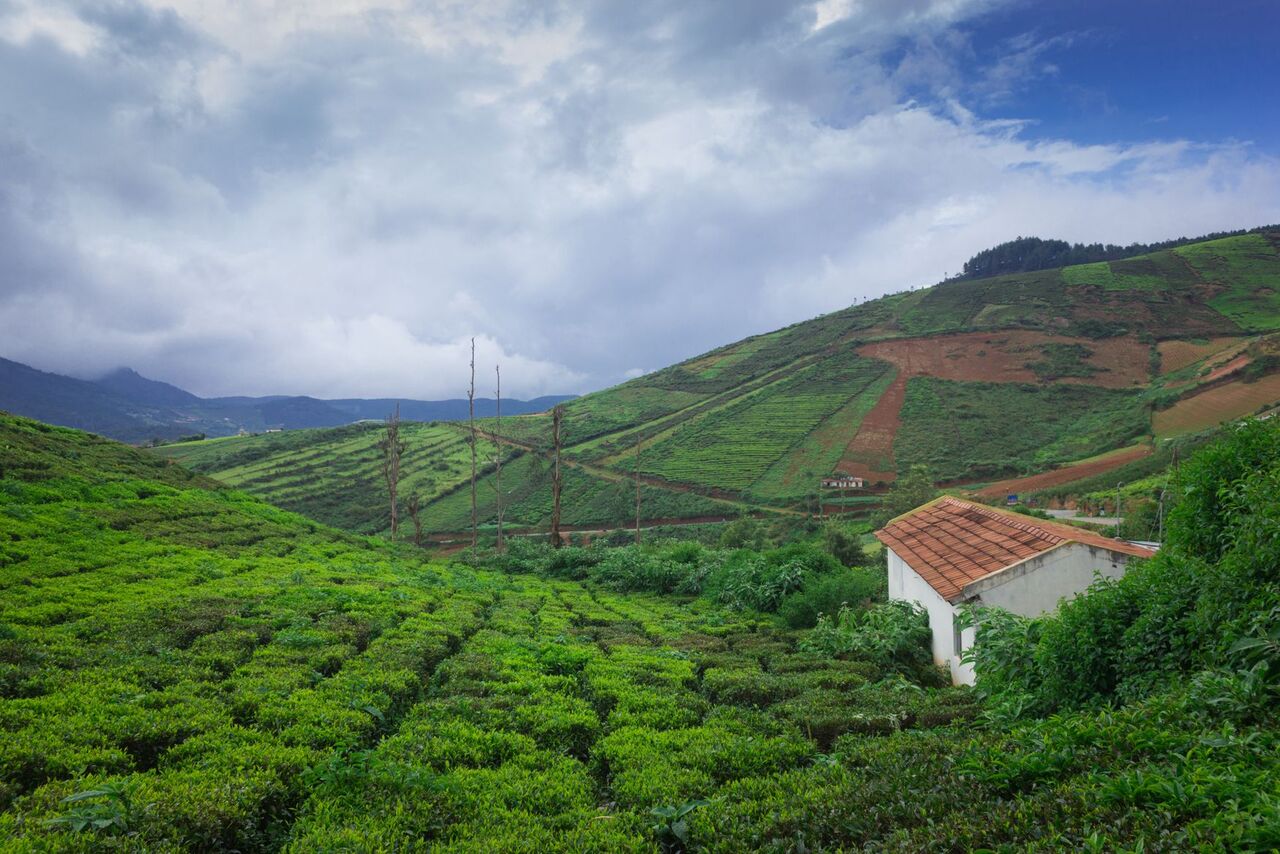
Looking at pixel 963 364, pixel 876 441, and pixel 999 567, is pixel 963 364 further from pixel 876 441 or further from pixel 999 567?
pixel 999 567

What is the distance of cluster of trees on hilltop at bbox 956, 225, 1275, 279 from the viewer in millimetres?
157375

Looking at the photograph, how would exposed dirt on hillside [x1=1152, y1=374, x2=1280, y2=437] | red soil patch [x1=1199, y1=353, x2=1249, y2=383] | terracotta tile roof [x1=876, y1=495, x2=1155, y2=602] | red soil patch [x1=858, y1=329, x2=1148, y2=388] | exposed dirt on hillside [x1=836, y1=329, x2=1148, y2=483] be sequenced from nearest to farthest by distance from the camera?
terracotta tile roof [x1=876, y1=495, x2=1155, y2=602], exposed dirt on hillside [x1=1152, y1=374, x2=1280, y2=437], red soil patch [x1=1199, y1=353, x2=1249, y2=383], exposed dirt on hillside [x1=836, y1=329, x2=1148, y2=483], red soil patch [x1=858, y1=329, x2=1148, y2=388]

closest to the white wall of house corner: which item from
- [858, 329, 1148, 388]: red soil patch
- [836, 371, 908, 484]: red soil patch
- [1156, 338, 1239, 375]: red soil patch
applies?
[836, 371, 908, 484]: red soil patch

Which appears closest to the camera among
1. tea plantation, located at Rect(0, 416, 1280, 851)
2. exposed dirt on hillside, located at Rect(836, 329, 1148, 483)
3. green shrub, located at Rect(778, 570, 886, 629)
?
tea plantation, located at Rect(0, 416, 1280, 851)

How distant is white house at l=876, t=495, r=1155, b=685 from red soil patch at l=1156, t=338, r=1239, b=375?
10036 centimetres

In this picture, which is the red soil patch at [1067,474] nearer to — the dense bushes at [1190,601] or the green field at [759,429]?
the green field at [759,429]

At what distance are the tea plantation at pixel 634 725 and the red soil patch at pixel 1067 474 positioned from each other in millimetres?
57328

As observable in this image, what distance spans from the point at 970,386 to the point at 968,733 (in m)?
101

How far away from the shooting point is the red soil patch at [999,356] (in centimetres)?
9356

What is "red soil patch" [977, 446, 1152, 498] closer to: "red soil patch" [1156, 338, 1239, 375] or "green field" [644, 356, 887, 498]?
"green field" [644, 356, 887, 498]

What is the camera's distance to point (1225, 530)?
20.9ft

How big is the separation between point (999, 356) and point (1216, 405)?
36.5 m

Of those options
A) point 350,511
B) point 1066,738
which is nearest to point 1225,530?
point 1066,738

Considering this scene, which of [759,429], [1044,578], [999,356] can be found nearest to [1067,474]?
[759,429]
